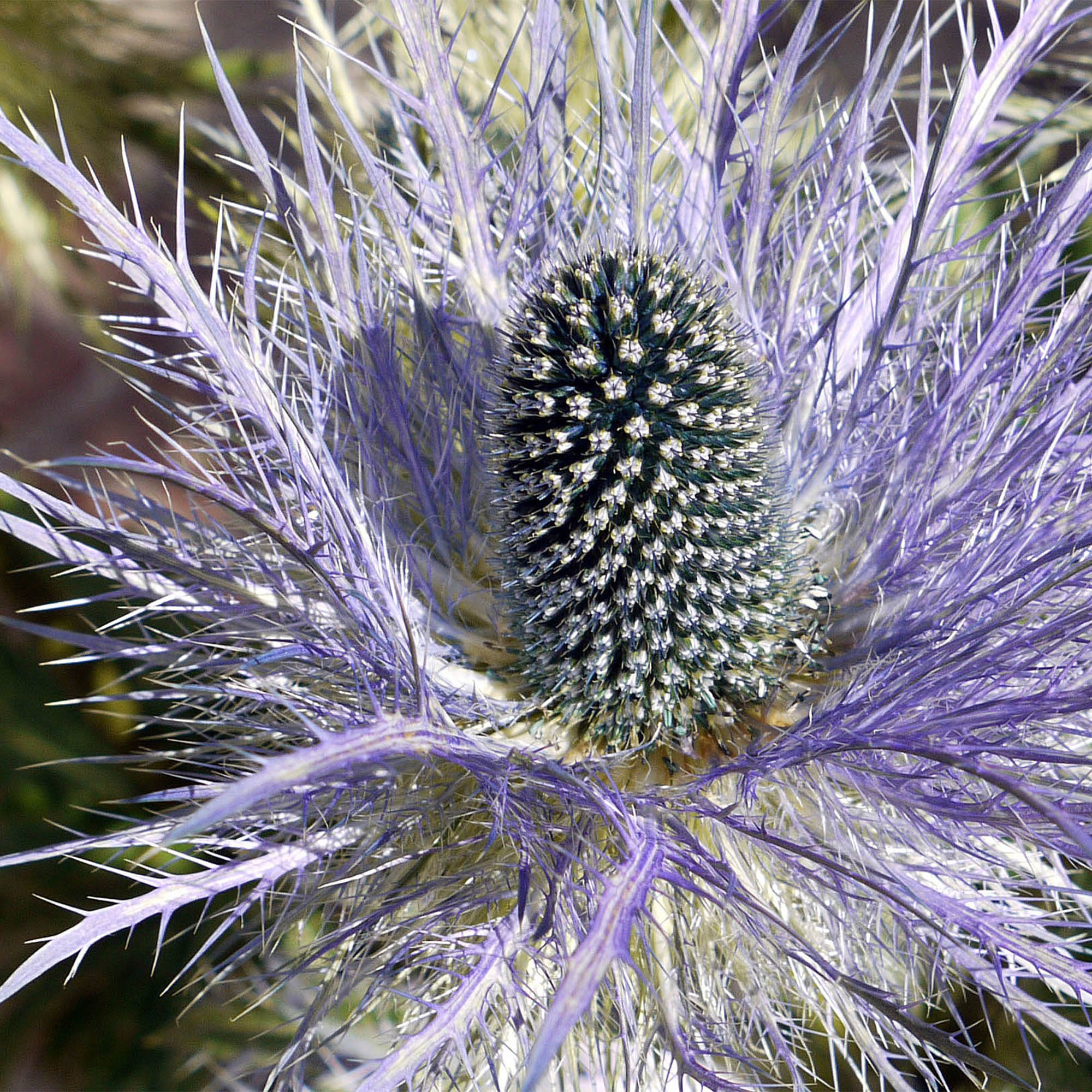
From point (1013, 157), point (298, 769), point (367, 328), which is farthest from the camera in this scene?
point (1013, 157)

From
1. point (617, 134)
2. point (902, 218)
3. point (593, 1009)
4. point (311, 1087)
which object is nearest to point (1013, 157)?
point (902, 218)

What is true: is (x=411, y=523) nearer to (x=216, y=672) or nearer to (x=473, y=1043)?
(x=216, y=672)

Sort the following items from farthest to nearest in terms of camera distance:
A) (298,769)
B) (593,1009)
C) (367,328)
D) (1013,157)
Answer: (1013,157)
(367,328)
(593,1009)
(298,769)
